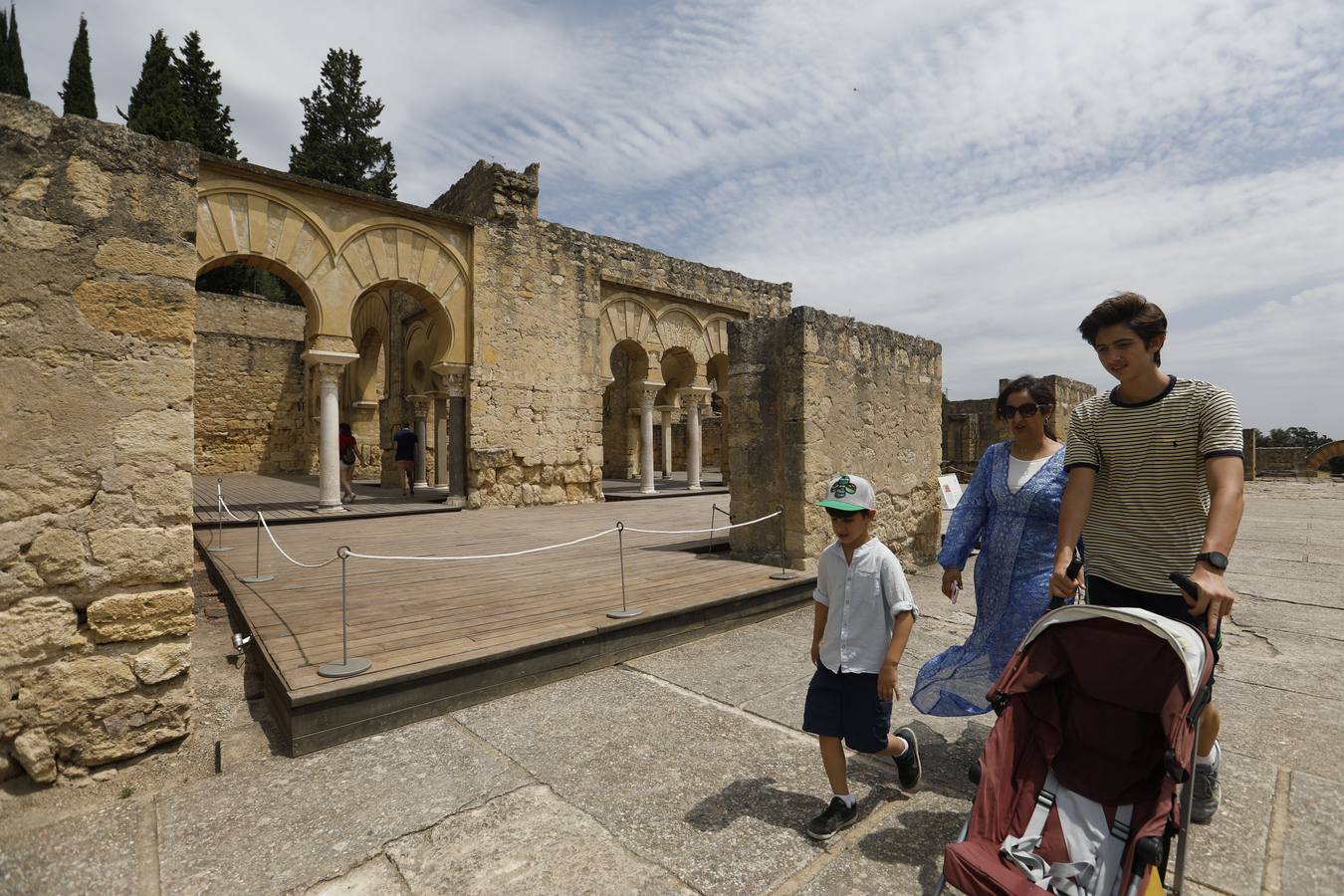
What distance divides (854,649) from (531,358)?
1097 centimetres

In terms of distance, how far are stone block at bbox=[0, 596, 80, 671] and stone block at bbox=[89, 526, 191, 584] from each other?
0.21m

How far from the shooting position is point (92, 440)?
9.15ft

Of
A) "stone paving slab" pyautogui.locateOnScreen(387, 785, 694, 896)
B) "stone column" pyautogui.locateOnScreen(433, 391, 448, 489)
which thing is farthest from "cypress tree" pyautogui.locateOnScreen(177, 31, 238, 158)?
"stone paving slab" pyautogui.locateOnScreen(387, 785, 694, 896)

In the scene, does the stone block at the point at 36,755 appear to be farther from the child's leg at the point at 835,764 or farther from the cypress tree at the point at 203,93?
the cypress tree at the point at 203,93

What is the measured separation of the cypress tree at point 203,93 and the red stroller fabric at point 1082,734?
34.1 metres

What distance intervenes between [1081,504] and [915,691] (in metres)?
1.02

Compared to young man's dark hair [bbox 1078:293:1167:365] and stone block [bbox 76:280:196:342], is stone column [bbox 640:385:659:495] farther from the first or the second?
young man's dark hair [bbox 1078:293:1167:365]

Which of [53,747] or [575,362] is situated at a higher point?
[575,362]

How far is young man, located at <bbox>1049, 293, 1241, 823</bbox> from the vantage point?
6.71 feet

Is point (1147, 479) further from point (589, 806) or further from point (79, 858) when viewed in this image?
point (79, 858)

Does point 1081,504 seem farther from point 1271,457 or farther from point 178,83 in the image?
point 178,83

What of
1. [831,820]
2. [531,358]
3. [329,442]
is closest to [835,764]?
[831,820]

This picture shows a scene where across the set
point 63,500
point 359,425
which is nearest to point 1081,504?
point 63,500

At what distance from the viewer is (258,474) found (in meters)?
19.6
